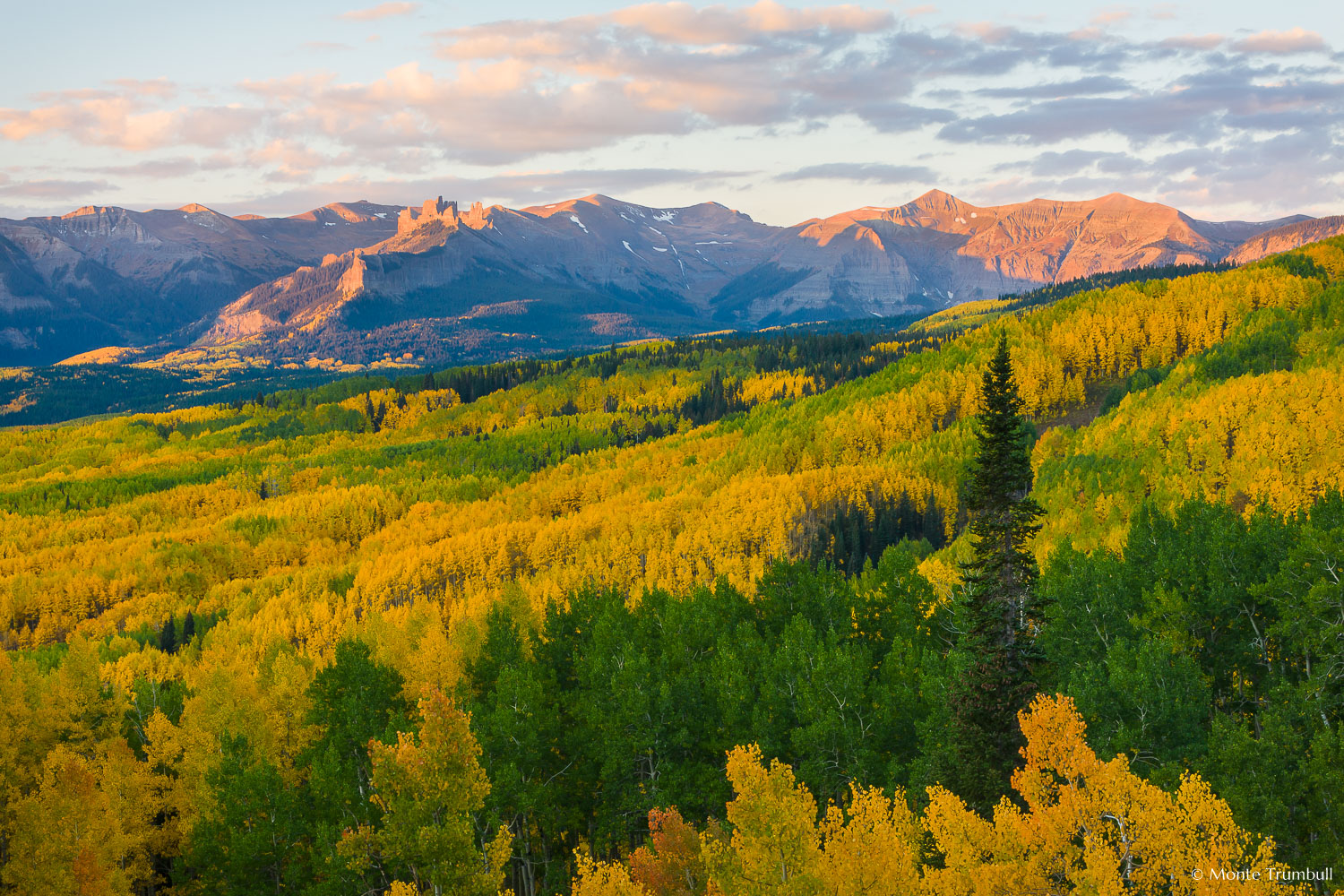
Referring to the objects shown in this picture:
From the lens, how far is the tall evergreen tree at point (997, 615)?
134 ft

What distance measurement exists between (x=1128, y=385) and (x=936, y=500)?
60.0 metres

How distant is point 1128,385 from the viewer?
634 ft

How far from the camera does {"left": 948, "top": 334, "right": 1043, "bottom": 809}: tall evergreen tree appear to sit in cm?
4097

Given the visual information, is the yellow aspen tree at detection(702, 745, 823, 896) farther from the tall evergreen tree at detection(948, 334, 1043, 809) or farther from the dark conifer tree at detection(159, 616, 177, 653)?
the dark conifer tree at detection(159, 616, 177, 653)

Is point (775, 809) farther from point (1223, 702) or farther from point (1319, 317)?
point (1319, 317)

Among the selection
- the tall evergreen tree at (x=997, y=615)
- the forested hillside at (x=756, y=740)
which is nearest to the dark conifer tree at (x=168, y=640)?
the forested hillside at (x=756, y=740)

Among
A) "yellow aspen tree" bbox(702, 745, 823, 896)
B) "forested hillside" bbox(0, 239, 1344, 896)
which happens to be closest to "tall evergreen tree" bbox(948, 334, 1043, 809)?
"forested hillside" bbox(0, 239, 1344, 896)

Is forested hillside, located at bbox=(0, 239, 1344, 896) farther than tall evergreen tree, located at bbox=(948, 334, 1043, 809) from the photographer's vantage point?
No

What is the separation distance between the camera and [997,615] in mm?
41625

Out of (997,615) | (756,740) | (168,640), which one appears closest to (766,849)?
(997,615)

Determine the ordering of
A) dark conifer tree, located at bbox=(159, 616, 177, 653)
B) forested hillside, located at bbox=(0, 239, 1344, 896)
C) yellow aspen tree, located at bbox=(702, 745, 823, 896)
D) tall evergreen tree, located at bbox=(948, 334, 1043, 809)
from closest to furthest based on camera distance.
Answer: forested hillside, located at bbox=(0, 239, 1344, 896), yellow aspen tree, located at bbox=(702, 745, 823, 896), tall evergreen tree, located at bbox=(948, 334, 1043, 809), dark conifer tree, located at bbox=(159, 616, 177, 653)

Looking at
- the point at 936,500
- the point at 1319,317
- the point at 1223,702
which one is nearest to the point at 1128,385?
the point at 1319,317

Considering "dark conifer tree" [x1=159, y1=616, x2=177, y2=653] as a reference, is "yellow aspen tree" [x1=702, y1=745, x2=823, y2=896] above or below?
above

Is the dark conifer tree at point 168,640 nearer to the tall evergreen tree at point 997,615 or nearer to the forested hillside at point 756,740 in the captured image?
the forested hillside at point 756,740
